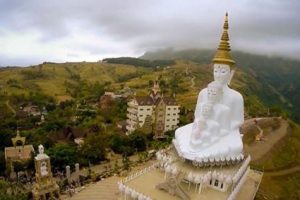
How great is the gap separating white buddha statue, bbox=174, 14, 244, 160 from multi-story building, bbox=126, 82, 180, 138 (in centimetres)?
2411

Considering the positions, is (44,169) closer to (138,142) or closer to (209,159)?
(209,159)

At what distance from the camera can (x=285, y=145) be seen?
125ft

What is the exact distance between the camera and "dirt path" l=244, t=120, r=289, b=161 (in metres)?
35.4

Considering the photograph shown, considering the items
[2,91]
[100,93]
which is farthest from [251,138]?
[2,91]

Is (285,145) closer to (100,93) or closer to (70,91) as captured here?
(100,93)

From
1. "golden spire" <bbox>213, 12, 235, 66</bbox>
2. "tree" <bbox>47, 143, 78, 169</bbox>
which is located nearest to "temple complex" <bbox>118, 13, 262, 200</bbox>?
"golden spire" <bbox>213, 12, 235, 66</bbox>

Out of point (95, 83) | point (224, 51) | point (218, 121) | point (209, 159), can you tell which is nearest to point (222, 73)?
point (224, 51)

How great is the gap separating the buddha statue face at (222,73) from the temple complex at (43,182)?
15162 millimetres

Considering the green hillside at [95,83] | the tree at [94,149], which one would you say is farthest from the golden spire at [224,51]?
the green hillside at [95,83]

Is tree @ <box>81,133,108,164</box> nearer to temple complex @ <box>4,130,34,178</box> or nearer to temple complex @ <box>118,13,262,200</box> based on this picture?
temple complex @ <box>4,130,34,178</box>

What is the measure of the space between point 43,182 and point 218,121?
14.8 meters

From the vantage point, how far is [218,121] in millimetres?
24141

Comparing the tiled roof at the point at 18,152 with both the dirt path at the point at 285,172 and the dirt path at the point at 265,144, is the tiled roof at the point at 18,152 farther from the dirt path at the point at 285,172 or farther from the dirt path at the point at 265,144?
the dirt path at the point at 285,172

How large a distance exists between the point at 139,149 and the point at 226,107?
20492mm
